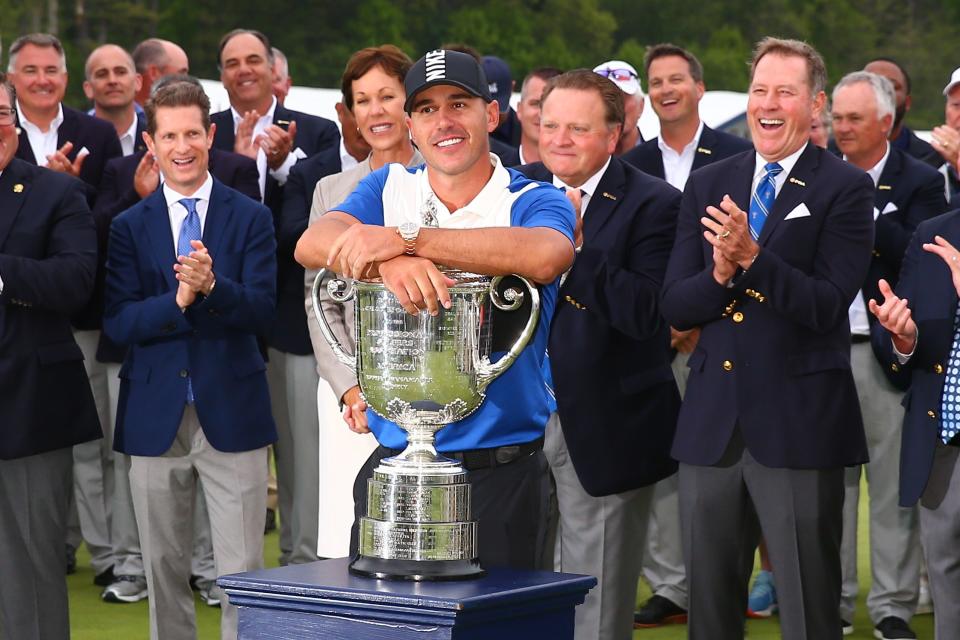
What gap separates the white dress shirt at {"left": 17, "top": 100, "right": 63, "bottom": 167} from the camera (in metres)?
6.45

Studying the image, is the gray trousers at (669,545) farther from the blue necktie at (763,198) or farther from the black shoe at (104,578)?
the black shoe at (104,578)

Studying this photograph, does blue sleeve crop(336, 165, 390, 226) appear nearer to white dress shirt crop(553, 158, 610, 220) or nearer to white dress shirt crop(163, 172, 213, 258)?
white dress shirt crop(553, 158, 610, 220)

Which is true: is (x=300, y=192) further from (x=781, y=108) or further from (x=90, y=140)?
(x=781, y=108)

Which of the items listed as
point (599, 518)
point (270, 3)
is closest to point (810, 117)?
point (599, 518)

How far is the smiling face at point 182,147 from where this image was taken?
513 cm

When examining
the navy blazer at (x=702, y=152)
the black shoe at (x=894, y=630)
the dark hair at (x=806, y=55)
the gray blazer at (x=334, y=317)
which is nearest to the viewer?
the gray blazer at (x=334, y=317)

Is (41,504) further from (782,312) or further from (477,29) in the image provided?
(477,29)

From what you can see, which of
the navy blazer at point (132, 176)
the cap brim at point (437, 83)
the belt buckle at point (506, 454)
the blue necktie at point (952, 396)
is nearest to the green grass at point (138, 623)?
the navy blazer at point (132, 176)

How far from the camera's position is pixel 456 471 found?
284 cm

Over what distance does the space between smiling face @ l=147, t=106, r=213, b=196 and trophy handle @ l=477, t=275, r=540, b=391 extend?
97.5 inches

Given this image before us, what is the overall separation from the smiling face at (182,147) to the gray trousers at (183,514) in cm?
76

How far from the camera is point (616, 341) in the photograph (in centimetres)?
476

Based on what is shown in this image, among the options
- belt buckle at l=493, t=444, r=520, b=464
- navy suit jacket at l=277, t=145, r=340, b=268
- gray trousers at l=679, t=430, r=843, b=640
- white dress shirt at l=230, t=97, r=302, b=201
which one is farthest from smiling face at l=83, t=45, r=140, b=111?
belt buckle at l=493, t=444, r=520, b=464

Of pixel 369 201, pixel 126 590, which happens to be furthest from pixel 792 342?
pixel 126 590
